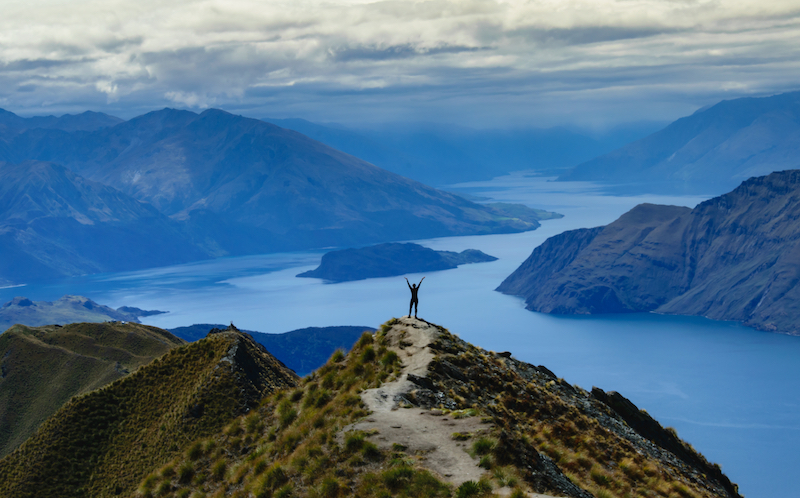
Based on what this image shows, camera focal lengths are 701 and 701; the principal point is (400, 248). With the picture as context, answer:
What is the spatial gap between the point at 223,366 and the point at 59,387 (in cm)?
6063

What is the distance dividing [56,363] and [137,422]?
217 feet

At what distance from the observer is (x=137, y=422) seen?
49125mm

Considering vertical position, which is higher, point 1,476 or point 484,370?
point 484,370

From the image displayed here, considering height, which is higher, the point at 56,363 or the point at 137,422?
the point at 137,422

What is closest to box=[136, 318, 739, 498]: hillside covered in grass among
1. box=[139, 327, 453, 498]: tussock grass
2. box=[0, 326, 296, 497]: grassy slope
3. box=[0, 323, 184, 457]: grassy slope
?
box=[139, 327, 453, 498]: tussock grass

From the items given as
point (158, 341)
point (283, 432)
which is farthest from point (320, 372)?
point (158, 341)

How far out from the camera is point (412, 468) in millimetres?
22047

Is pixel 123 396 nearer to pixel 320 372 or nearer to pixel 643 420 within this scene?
pixel 320 372

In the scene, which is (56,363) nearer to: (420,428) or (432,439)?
(420,428)

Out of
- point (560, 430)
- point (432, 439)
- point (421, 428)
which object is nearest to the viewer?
point (432, 439)

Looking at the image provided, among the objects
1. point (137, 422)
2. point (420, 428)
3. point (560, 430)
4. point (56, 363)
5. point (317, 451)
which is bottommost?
point (56, 363)

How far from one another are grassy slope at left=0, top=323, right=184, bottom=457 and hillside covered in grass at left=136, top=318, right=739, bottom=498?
66051mm

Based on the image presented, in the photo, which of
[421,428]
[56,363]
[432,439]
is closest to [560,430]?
[421,428]

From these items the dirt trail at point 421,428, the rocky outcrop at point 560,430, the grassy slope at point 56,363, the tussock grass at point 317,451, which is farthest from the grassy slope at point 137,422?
the grassy slope at point 56,363
